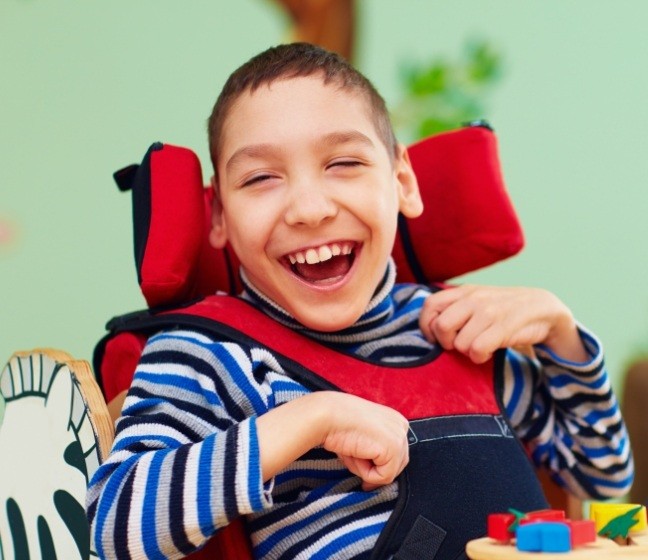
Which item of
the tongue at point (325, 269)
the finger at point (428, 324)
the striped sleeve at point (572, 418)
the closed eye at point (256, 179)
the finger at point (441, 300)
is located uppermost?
the closed eye at point (256, 179)

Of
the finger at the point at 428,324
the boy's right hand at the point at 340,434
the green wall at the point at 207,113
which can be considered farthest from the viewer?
the green wall at the point at 207,113

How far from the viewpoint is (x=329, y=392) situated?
0.75 metres

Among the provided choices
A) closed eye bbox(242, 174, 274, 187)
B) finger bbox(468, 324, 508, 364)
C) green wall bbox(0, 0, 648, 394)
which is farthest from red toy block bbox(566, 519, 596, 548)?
green wall bbox(0, 0, 648, 394)

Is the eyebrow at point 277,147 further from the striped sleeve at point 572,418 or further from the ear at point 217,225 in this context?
the striped sleeve at point 572,418

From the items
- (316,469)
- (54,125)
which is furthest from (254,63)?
(54,125)

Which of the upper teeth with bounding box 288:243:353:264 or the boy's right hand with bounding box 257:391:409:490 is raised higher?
the upper teeth with bounding box 288:243:353:264

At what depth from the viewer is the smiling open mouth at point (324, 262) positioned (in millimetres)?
881

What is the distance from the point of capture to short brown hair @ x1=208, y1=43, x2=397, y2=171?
35.8 inches

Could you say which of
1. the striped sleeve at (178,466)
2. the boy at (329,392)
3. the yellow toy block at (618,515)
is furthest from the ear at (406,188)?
the yellow toy block at (618,515)

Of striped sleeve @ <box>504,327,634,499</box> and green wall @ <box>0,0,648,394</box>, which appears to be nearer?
striped sleeve @ <box>504,327,634,499</box>

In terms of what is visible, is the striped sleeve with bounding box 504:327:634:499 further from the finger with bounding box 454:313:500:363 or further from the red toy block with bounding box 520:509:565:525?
the red toy block with bounding box 520:509:565:525

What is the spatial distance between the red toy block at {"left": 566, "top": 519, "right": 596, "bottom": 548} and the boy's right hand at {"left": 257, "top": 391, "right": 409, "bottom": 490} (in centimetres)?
18

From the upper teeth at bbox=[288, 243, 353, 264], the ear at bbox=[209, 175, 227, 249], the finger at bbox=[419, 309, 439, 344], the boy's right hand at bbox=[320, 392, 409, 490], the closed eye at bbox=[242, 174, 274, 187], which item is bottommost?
the boy's right hand at bbox=[320, 392, 409, 490]

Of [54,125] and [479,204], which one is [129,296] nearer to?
[54,125]
